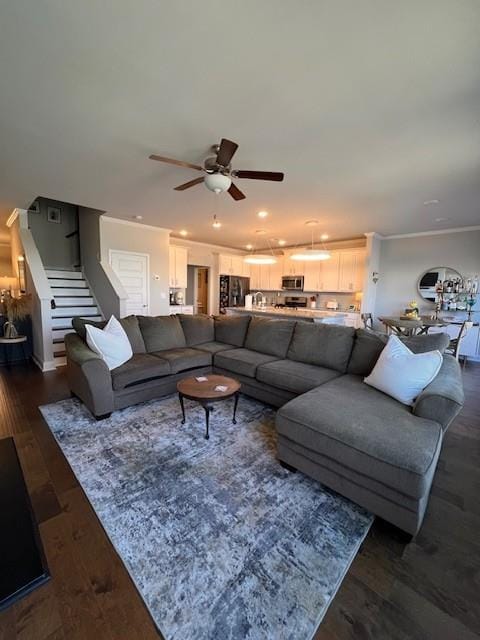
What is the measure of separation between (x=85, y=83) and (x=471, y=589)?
3.67 m

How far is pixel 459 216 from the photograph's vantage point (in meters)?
4.79

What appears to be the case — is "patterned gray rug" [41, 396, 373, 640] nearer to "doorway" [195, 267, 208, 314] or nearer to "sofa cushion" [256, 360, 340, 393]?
"sofa cushion" [256, 360, 340, 393]

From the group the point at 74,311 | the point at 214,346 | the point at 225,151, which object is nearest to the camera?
the point at 225,151

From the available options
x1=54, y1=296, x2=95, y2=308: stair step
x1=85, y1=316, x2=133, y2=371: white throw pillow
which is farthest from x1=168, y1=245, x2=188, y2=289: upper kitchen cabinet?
x1=85, y1=316, x2=133, y2=371: white throw pillow

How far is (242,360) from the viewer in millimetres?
3434

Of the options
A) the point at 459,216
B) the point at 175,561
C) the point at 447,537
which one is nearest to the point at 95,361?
the point at 175,561

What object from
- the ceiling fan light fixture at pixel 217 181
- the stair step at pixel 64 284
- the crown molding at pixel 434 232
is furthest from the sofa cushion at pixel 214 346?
the crown molding at pixel 434 232

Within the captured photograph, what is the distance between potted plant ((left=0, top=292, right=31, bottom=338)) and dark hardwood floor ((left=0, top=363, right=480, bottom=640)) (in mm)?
3569

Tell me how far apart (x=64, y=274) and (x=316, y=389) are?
6214mm

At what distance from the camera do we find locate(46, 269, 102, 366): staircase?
5.21 m

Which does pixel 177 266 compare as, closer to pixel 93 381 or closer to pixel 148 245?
pixel 148 245

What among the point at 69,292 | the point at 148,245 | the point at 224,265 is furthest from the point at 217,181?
the point at 224,265

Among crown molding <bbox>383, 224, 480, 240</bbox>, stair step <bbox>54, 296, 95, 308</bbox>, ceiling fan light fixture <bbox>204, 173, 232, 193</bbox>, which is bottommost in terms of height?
stair step <bbox>54, 296, 95, 308</bbox>

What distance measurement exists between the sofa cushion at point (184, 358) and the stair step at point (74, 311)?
9.63 feet
